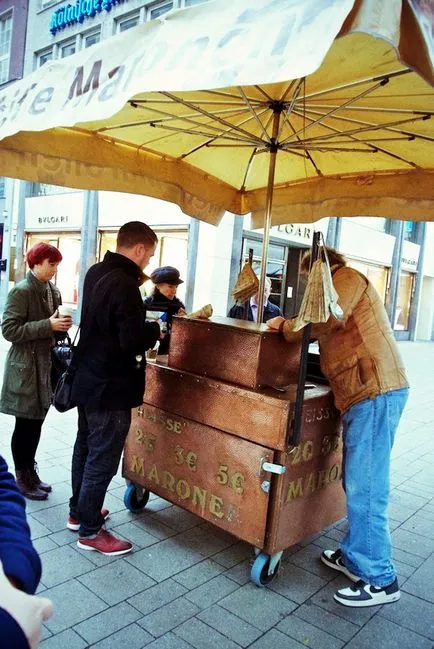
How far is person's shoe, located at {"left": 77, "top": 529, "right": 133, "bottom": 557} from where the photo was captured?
293 centimetres

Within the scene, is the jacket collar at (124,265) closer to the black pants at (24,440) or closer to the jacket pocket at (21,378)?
the jacket pocket at (21,378)

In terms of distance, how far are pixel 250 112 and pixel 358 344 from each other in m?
1.77

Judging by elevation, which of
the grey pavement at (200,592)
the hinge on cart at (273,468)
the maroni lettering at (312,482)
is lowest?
the grey pavement at (200,592)

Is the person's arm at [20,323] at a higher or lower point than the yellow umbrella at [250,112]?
lower

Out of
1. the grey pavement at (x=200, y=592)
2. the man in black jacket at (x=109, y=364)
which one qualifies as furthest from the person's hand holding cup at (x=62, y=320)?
the grey pavement at (x=200, y=592)

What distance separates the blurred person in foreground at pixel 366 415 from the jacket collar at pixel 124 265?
3.01 feet

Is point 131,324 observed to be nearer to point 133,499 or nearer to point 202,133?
point 133,499

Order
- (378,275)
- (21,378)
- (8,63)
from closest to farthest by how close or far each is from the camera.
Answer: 1. (21,378)
2. (378,275)
3. (8,63)

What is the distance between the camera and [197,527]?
338cm

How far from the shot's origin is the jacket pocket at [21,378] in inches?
135

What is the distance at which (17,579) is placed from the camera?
1017 millimetres

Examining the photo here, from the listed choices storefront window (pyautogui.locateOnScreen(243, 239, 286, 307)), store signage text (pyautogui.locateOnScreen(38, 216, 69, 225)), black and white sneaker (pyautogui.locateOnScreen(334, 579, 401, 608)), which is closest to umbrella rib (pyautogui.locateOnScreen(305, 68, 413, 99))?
black and white sneaker (pyautogui.locateOnScreen(334, 579, 401, 608))

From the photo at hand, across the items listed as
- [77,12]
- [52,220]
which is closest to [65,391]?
[52,220]

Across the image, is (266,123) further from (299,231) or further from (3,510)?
(299,231)
